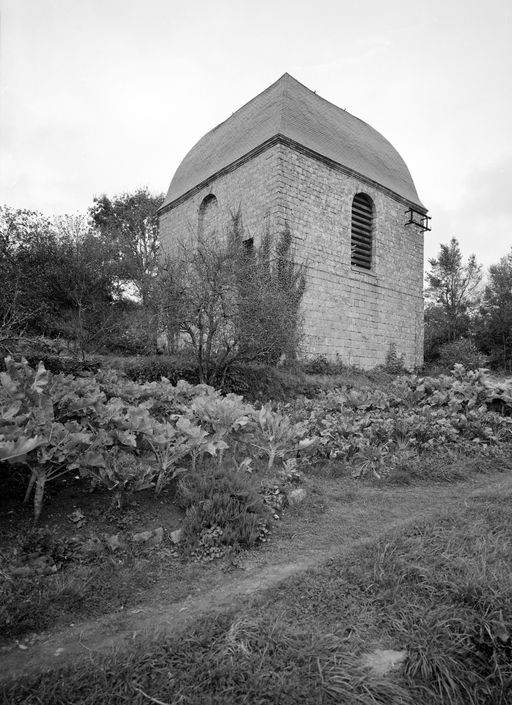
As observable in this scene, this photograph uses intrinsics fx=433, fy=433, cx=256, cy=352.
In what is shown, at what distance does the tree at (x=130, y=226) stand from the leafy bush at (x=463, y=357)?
1318 centimetres

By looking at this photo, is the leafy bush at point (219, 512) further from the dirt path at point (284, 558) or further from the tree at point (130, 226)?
the tree at point (130, 226)

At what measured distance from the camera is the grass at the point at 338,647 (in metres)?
1.47

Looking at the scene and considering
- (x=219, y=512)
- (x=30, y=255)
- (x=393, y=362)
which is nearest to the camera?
(x=219, y=512)

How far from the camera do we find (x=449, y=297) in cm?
3284

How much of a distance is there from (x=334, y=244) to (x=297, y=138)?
3.25 meters

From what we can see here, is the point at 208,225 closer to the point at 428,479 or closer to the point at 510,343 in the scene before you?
the point at 428,479

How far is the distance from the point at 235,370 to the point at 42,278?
11134 millimetres

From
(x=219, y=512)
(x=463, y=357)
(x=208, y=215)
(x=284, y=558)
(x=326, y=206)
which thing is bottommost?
(x=284, y=558)

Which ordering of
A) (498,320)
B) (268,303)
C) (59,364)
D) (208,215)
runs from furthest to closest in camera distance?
1. (498,320)
2. (208,215)
3. (268,303)
4. (59,364)

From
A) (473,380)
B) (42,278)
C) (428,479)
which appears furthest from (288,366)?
(42,278)

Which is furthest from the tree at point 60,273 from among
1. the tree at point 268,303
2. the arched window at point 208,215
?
the tree at point 268,303

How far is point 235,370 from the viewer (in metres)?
8.98

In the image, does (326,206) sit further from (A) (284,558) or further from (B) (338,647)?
(B) (338,647)

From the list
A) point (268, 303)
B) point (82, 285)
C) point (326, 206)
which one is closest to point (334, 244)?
point (326, 206)
